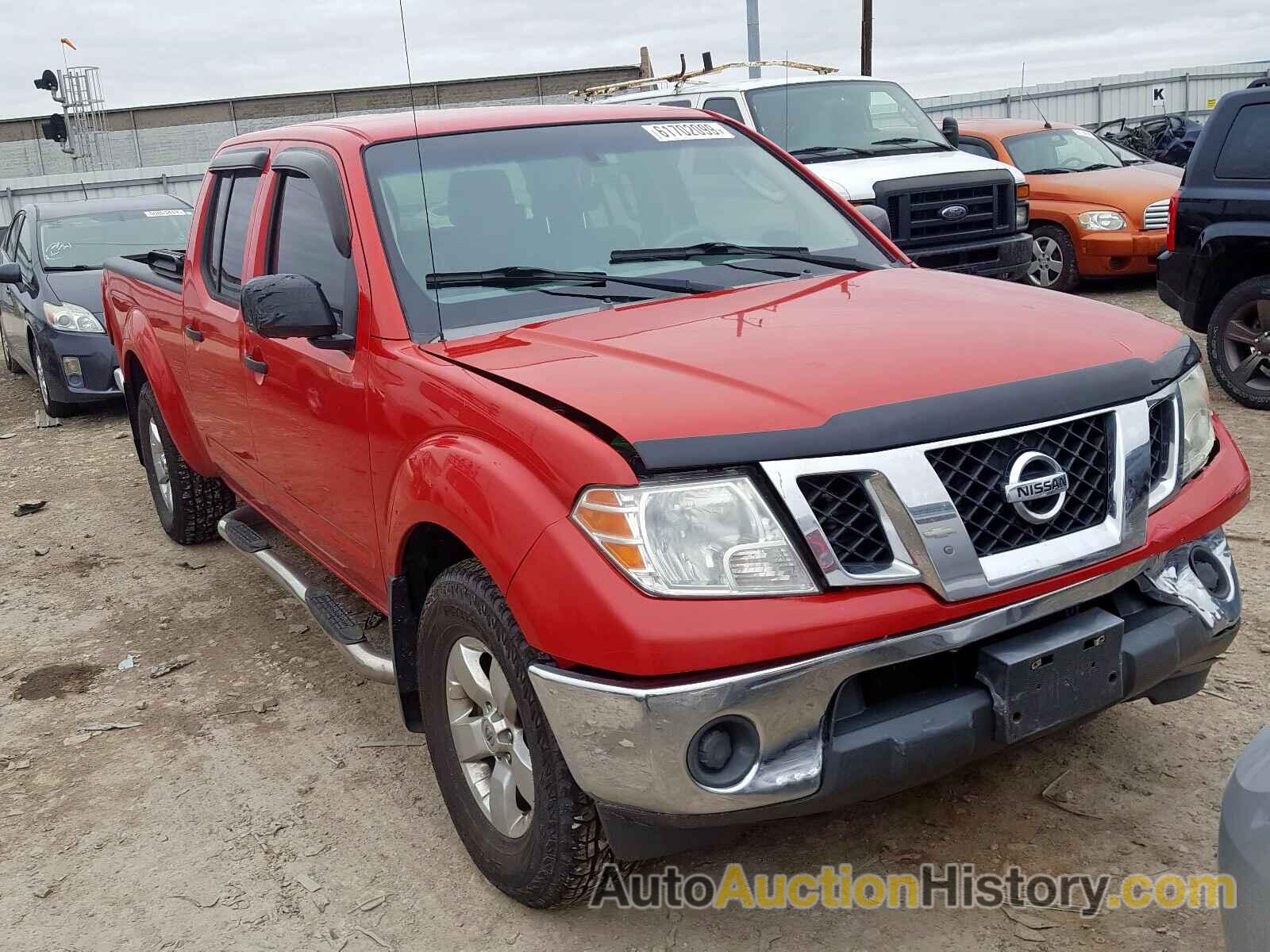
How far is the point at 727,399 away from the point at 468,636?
0.82 metres

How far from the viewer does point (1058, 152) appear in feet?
40.2

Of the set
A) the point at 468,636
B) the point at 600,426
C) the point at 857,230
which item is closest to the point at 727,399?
the point at 600,426

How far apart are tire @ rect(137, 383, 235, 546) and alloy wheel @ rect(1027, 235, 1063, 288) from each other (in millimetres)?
8046

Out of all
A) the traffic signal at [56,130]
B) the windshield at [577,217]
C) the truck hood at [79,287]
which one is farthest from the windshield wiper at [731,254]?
the traffic signal at [56,130]

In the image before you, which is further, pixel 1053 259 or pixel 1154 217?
pixel 1053 259

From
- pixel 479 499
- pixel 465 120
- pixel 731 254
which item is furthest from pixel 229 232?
pixel 479 499

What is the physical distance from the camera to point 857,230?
3.98m

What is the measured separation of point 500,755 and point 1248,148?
241 inches

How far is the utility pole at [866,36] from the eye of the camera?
73.5 ft

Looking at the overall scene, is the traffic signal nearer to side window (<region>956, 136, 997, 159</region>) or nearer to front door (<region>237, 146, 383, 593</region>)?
side window (<region>956, 136, 997, 159</region>)

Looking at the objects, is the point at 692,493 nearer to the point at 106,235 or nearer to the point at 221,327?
the point at 221,327

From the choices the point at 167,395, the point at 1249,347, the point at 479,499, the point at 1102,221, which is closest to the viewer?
the point at 479,499

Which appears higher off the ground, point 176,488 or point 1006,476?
point 1006,476

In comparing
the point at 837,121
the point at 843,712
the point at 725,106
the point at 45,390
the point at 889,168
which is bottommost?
the point at 45,390
